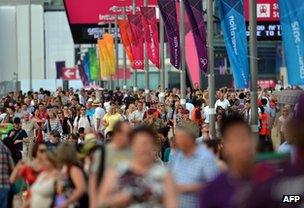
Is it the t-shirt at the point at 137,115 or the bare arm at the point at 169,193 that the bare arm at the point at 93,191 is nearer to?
the bare arm at the point at 169,193

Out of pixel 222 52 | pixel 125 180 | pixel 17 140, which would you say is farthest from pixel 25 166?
pixel 222 52

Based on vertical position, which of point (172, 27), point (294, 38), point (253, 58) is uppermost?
point (172, 27)

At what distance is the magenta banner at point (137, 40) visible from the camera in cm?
4788

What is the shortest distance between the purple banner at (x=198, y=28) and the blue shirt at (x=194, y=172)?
17.8 meters

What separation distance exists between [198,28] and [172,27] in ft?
19.2

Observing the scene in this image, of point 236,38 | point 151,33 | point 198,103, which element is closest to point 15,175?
point 236,38

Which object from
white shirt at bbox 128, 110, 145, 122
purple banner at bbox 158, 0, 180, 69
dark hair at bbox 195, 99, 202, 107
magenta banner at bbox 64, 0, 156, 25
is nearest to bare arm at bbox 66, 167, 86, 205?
white shirt at bbox 128, 110, 145, 122

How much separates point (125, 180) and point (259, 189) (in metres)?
2.33

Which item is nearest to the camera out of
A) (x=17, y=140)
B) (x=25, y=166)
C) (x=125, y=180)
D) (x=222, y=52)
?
(x=125, y=180)

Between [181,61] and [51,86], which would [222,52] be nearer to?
[51,86]

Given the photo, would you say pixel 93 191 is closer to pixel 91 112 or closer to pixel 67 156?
pixel 67 156

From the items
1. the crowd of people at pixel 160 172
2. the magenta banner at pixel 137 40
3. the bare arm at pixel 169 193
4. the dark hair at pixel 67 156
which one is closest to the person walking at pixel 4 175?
the crowd of people at pixel 160 172

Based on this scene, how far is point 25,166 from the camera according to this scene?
14250 mm

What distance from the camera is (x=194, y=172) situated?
10438mm
